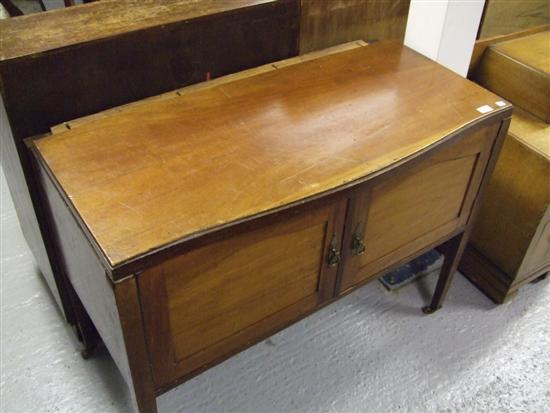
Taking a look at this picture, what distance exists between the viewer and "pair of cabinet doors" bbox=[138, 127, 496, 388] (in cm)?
93

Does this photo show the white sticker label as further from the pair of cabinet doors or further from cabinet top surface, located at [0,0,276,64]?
cabinet top surface, located at [0,0,276,64]

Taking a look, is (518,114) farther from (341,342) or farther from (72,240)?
(72,240)

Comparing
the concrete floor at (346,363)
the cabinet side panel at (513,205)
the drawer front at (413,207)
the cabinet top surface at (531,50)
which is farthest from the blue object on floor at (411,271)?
the cabinet top surface at (531,50)

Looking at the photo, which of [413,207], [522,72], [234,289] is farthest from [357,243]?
[522,72]

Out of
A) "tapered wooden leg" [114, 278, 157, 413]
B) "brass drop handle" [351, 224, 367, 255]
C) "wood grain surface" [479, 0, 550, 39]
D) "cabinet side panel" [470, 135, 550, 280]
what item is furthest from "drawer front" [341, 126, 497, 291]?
"wood grain surface" [479, 0, 550, 39]

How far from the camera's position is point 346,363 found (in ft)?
4.89

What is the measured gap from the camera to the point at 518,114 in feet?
5.22

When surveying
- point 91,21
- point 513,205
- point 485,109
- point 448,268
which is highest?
point 91,21

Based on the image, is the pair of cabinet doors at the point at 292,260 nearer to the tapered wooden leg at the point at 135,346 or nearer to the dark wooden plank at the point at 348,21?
the tapered wooden leg at the point at 135,346

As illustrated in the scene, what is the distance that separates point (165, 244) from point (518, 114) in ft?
3.82

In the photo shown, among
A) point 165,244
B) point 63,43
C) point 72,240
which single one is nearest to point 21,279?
point 72,240

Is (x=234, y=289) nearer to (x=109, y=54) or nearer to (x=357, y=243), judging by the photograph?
(x=357, y=243)

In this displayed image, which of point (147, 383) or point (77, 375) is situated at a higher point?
point (147, 383)

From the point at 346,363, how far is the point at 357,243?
0.49 m
